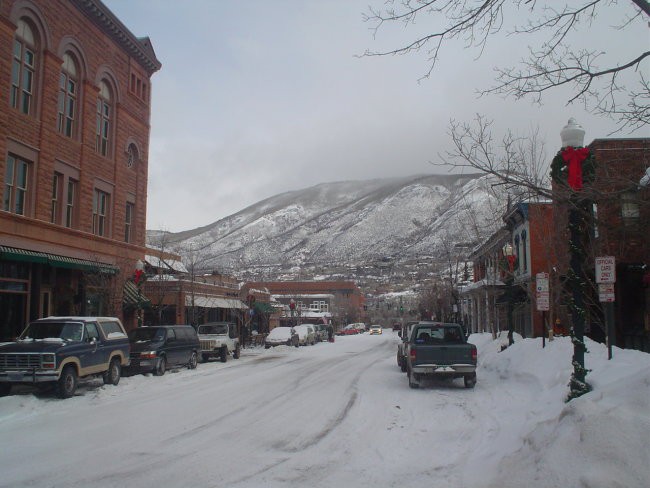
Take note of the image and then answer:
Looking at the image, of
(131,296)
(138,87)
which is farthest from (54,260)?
(138,87)

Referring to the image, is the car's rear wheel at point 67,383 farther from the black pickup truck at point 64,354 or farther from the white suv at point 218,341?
the white suv at point 218,341

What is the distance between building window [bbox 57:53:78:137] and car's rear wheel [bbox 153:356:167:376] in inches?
451

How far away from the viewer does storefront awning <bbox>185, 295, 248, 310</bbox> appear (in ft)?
129

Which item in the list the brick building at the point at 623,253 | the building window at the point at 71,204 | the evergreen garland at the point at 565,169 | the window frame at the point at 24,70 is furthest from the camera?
the building window at the point at 71,204

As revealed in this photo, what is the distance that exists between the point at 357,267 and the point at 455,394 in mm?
180629

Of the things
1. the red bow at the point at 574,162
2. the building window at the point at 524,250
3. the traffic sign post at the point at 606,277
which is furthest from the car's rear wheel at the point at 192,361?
the building window at the point at 524,250

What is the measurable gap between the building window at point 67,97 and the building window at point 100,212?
359 centimetres

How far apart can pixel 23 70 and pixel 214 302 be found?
71.6 ft

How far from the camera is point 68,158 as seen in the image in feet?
86.8

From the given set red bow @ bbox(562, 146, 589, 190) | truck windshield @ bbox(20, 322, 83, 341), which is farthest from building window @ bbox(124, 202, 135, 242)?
red bow @ bbox(562, 146, 589, 190)

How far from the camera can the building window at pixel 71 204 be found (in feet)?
87.8

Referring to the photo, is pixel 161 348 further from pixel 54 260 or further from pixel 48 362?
pixel 48 362

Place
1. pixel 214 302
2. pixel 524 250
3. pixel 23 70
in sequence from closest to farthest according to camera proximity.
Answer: pixel 23 70, pixel 524 250, pixel 214 302

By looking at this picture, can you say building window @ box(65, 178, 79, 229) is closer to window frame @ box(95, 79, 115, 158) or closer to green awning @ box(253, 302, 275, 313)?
window frame @ box(95, 79, 115, 158)
